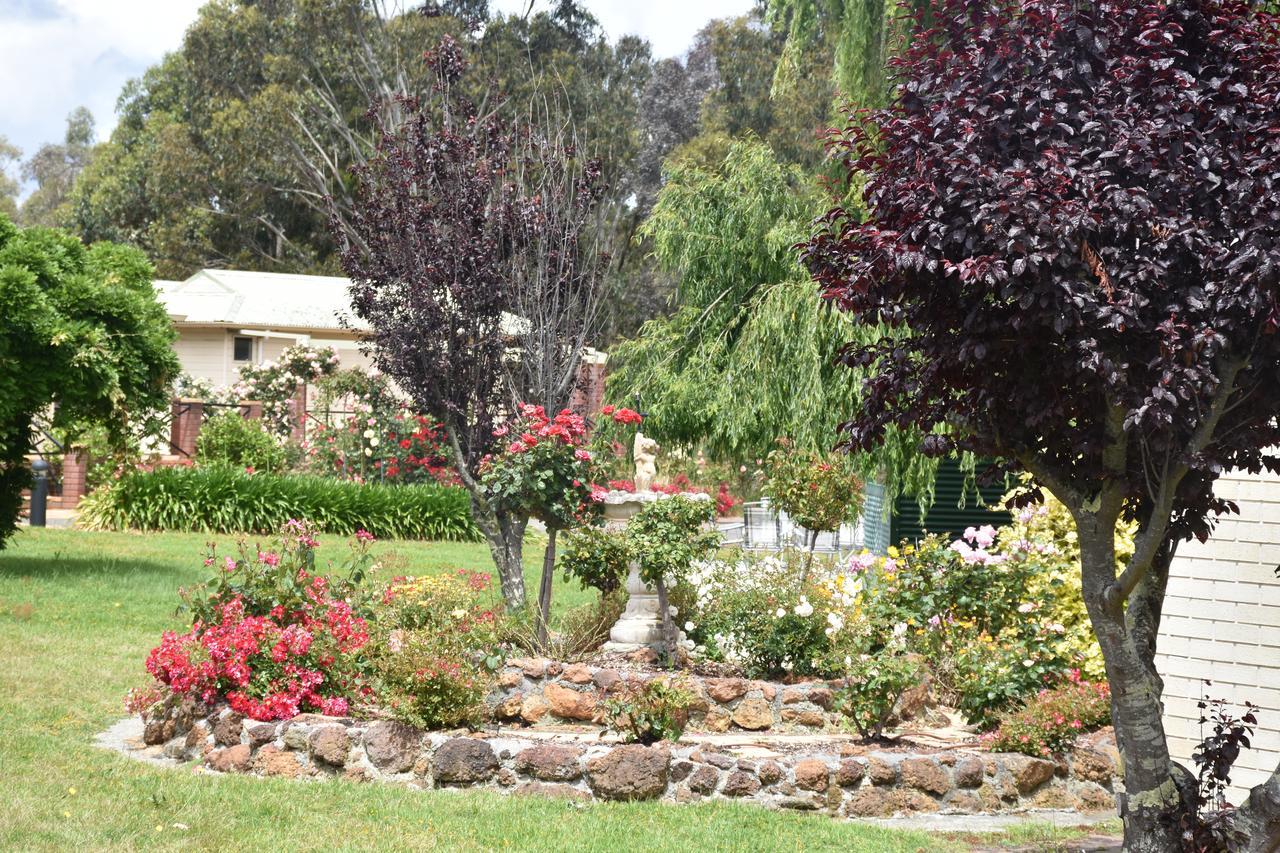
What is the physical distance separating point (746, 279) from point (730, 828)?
10.1 metres

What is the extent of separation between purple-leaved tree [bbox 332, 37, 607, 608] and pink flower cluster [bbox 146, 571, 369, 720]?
1.99 m

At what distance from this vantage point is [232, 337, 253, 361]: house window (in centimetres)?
2678

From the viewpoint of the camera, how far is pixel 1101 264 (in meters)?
4.16

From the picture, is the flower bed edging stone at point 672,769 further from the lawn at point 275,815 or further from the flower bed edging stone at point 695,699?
the flower bed edging stone at point 695,699

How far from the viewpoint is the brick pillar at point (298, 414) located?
20766mm

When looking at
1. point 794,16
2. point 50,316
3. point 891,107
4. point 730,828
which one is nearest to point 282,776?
point 730,828

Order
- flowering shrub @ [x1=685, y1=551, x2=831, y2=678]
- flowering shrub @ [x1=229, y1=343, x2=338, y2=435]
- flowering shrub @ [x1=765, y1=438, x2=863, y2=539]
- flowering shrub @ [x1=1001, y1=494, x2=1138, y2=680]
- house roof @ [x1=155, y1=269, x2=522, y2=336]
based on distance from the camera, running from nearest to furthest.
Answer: flowering shrub @ [x1=1001, y1=494, x2=1138, y2=680] → flowering shrub @ [x1=685, y1=551, x2=831, y2=678] → flowering shrub @ [x1=765, y1=438, x2=863, y2=539] → flowering shrub @ [x1=229, y1=343, x2=338, y2=435] → house roof @ [x1=155, y1=269, x2=522, y2=336]

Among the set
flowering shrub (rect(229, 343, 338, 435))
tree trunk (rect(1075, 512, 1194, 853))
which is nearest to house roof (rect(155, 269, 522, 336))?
flowering shrub (rect(229, 343, 338, 435))

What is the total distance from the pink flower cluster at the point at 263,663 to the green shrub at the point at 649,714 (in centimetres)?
164

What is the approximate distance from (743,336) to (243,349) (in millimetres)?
16461

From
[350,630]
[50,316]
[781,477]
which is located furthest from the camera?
[50,316]

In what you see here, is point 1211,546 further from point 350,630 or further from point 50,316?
point 50,316

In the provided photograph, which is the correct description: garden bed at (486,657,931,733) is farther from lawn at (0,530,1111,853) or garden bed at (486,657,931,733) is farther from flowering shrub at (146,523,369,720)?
lawn at (0,530,1111,853)

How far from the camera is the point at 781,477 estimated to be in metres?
10.6
